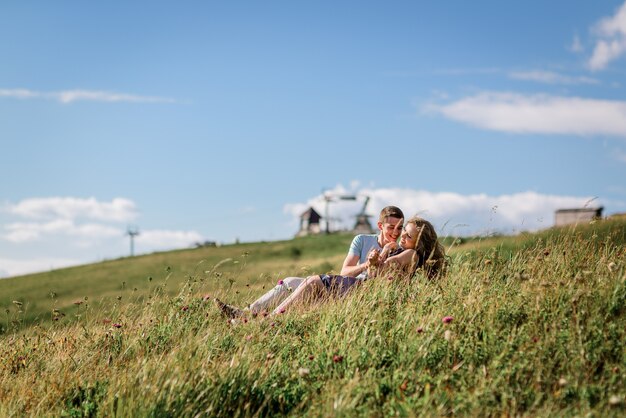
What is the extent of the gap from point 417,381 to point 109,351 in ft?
11.5

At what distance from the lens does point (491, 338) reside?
6012 mm

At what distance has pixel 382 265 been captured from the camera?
28.7ft

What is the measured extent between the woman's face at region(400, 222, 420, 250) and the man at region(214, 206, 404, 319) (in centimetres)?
26

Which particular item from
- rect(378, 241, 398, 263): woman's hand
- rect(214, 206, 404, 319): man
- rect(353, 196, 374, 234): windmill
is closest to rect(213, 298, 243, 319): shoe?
rect(214, 206, 404, 319): man

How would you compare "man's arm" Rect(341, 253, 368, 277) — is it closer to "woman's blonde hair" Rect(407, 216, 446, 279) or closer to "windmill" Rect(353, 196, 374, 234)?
"woman's blonde hair" Rect(407, 216, 446, 279)

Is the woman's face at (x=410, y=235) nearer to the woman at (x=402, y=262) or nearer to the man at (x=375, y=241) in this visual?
the woman at (x=402, y=262)

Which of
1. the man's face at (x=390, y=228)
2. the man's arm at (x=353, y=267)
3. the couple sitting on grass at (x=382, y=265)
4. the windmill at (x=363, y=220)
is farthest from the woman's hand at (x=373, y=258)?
the windmill at (x=363, y=220)

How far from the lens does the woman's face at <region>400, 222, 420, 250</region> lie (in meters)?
8.70

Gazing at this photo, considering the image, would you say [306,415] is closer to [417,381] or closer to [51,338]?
[417,381]

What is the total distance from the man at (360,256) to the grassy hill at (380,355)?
0.79 m

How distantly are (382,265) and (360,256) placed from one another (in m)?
0.92

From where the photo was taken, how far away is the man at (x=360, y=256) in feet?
29.3

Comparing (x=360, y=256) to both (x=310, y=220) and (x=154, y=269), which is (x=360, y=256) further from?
(x=310, y=220)

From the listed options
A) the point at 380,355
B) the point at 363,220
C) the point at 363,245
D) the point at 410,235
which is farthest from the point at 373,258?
the point at 363,220
